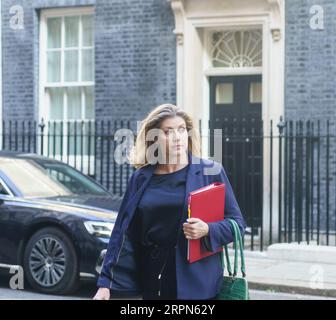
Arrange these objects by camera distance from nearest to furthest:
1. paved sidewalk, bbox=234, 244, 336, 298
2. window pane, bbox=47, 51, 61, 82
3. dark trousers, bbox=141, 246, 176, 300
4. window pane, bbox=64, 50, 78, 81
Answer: dark trousers, bbox=141, 246, 176, 300 < paved sidewalk, bbox=234, 244, 336, 298 < window pane, bbox=64, 50, 78, 81 < window pane, bbox=47, 51, 61, 82

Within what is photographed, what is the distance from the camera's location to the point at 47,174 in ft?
32.2

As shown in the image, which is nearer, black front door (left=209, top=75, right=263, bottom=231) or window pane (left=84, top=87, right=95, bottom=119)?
black front door (left=209, top=75, right=263, bottom=231)

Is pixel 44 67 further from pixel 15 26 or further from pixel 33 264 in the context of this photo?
pixel 33 264

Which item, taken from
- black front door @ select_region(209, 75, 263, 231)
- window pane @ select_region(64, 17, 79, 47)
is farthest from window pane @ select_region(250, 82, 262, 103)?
window pane @ select_region(64, 17, 79, 47)

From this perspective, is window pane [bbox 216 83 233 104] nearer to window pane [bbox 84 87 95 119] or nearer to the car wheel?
window pane [bbox 84 87 95 119]

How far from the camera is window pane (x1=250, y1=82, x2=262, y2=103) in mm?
13633

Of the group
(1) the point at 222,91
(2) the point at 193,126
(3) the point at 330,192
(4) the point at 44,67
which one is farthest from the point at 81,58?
(2) the point at 193,126

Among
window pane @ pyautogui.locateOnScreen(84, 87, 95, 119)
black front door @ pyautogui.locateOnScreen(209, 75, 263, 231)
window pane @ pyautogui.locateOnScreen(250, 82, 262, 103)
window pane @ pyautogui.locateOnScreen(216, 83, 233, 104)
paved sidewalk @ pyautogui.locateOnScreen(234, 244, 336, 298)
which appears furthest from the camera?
window pane @ pyautogui.locateOnScreen(84, 87, 95, 119)

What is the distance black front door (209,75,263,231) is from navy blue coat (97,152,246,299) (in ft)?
26.3

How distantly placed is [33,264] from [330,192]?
572 cm

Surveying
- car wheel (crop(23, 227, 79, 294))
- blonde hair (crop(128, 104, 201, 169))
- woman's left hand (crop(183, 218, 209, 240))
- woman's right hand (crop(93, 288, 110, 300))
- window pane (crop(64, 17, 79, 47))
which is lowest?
car wheel (crop(23, 227, 79, 294))

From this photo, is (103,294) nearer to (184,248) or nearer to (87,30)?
(184,248)

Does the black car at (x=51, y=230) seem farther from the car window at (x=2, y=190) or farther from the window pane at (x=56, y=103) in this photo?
the window pane at (x=56, y=103)

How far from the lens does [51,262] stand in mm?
8648
